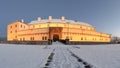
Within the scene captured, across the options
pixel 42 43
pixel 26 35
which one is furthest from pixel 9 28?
pixel 42 43

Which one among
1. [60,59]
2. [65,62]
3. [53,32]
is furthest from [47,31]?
[65,62]

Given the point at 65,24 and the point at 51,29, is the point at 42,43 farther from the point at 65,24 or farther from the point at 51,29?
the point at 65,24

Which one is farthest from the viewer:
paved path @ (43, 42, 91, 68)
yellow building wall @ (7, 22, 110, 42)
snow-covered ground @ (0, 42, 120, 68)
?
yellow building wall @ (7, 22, 110, 42)

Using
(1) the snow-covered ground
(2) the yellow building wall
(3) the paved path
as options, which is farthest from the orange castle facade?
(3) the paved path

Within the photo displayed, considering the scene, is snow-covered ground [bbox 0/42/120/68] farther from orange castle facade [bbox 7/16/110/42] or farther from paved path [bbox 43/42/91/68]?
orange castle facade [bbox 7/16/110/42]

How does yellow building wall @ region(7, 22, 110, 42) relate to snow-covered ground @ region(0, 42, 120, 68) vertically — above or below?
above

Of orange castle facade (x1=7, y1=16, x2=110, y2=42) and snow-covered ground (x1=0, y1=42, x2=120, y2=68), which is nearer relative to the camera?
snow-covered ground (x1=0, y1=42, x2=120, y2=68)

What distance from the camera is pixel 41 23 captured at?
9450 centimetres

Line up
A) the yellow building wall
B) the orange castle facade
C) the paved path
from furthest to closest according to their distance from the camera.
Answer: the yellow building wall, the orange castle facade, the paved path

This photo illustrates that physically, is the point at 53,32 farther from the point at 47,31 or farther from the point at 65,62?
the point at 65,62

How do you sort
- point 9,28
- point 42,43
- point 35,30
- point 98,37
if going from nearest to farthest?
point 42,43 < point 35,30 < point 98,37 < point 9,28

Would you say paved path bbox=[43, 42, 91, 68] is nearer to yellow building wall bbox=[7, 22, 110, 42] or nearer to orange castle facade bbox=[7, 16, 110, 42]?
orange castle facade bbox=[7, 16, 110, 42]

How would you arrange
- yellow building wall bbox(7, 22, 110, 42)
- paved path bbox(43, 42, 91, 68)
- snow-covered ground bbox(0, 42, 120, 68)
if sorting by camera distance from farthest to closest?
yellow building wall bbox(7, 22, 110, 42) → snow-covered ground bbox(0, 42, 120, 68) → paved path bbox(43, 42, 91, 68)

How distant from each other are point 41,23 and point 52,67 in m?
86.6
